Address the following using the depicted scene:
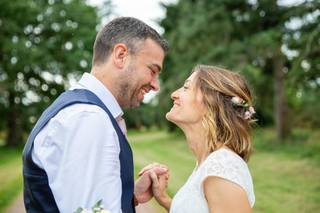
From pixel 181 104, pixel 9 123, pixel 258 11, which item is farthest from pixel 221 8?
pixel 181 104

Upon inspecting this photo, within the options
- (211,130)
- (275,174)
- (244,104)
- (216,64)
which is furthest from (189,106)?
(216,64)

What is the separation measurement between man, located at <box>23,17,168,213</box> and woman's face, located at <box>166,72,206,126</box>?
22.7 inches

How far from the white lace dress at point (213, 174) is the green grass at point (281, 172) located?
649 centimetres

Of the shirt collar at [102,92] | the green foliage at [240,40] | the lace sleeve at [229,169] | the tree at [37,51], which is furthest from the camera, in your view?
the tree at [37,51]

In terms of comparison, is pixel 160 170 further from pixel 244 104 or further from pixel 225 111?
pixel 244 104

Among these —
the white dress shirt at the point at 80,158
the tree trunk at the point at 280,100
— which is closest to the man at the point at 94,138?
the white dress shirt at the point at 80,158

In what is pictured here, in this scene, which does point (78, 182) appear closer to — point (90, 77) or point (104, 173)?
point (104, 173)

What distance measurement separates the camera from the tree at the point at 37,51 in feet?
92.1

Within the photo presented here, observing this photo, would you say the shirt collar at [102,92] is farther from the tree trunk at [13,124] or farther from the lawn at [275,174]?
the tree trunk at [13,124]

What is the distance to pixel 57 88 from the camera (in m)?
32.1

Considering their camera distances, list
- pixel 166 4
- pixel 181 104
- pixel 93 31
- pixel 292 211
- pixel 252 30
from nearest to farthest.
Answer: pixel 181 104 → pixel 292 211 → pixel 252 30 → pixel 93 31 → pixel 166 4

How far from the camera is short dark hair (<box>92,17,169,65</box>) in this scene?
2529mm

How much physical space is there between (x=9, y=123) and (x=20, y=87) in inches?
99.5

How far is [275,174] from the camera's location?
598 inches
